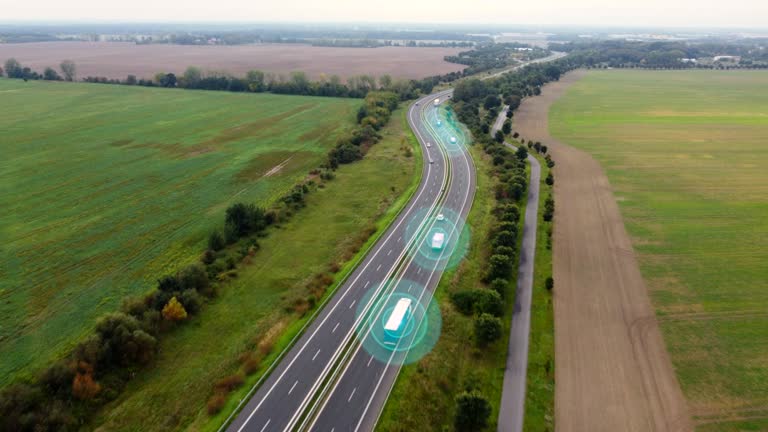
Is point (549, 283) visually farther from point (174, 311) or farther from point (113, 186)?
point (113, 186)

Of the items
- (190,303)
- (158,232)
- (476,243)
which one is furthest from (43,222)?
(476,243)

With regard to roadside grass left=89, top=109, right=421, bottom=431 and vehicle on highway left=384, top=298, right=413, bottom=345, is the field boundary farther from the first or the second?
vehicle on highway left=384, top=298, right=413, bottom=345

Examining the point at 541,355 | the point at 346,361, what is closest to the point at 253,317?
the point at 346,361

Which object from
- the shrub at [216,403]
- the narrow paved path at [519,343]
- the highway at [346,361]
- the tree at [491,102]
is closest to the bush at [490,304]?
the narrow paved path at [519,343]

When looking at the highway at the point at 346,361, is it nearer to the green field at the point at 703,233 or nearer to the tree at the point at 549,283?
the tree at the point at 549,283

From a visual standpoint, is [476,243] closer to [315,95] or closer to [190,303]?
[190,303]

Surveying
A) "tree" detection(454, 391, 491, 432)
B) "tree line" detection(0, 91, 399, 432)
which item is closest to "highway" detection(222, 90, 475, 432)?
"tree line" detection(0, 91, 399, 432)
